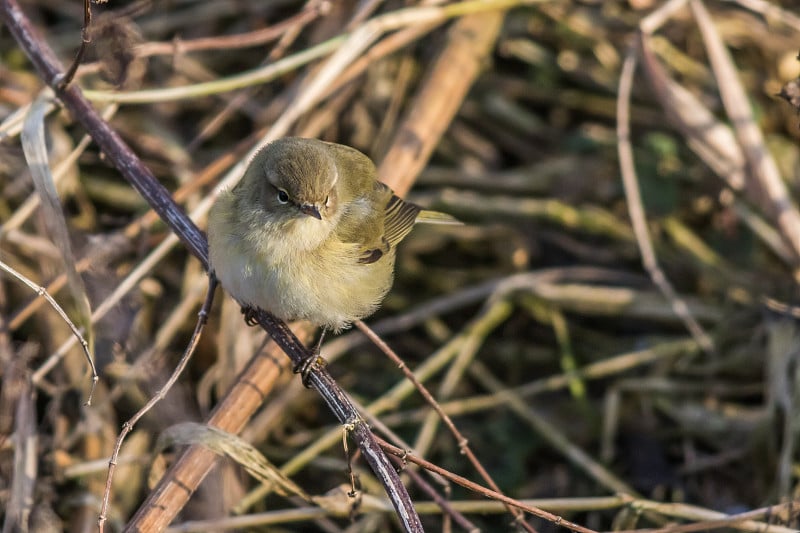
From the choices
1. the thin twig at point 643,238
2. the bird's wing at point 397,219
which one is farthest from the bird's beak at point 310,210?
the thin twig at point 643,238

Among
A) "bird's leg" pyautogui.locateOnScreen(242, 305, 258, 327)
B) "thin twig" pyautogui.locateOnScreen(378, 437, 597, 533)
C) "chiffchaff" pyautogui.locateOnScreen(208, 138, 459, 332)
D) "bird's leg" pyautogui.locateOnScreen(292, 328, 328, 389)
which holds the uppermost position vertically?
"chiffchaff" pyautogui.locateOnScreen(208, 138, 459, 332)

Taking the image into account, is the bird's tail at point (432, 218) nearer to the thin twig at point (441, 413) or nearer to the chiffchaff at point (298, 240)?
the chiffchaff at point (298, 240)

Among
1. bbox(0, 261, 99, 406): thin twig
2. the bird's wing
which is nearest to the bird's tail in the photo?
the bird's wing

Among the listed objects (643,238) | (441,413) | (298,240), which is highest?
(298,240)

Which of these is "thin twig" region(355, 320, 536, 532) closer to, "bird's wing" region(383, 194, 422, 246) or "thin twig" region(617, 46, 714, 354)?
"bird's wing" region(383, 194, 422, 246)

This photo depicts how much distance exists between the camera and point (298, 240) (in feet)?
10.5

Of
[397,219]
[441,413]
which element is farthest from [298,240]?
[441,413]

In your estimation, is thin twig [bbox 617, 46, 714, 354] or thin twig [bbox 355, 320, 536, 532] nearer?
thin twig [bbox 355, 320, 536, 532]

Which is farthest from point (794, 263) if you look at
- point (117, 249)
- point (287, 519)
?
point (117, 249)

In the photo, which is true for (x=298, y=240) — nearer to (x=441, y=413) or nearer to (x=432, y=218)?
(x=441, y=413)

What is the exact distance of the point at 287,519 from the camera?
11.2ft

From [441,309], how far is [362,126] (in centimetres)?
118

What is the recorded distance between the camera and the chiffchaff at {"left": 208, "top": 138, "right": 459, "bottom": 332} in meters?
3.06

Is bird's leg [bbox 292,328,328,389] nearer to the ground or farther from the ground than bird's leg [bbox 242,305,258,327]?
nearer to the ground
